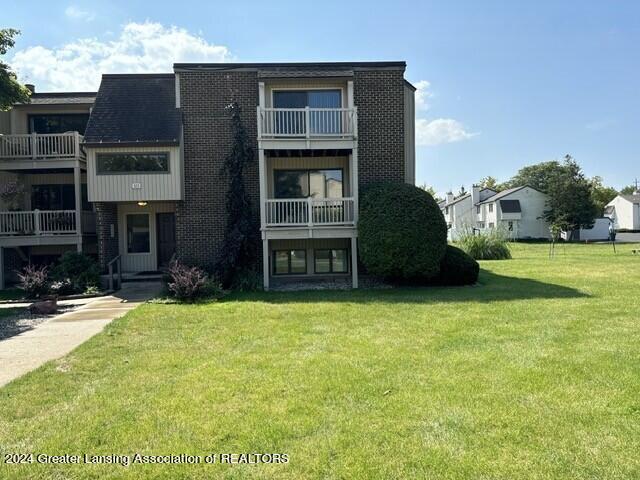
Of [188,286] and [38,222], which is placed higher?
[38,222]

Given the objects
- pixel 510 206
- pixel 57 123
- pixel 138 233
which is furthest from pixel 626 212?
pixel 57 123

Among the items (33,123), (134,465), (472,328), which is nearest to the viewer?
(134,465)

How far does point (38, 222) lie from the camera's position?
15820 mm

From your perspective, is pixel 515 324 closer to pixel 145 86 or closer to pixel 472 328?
pixel 472 328

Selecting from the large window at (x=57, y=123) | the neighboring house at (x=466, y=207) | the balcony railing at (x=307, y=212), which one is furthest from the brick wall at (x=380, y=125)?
the neighboring house at (x=466, y=207)

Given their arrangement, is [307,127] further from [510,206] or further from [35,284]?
[510,206]

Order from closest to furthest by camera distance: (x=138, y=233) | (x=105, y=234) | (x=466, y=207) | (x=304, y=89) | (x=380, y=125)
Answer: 1. (x=304, y=89)
2. (x=380, y=125)
3. (x=105, y=234)
4. (x=138, y=233)
5. (x=466, y=207)

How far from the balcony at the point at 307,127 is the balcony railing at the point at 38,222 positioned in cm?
805

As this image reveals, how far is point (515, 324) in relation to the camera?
25.8ft

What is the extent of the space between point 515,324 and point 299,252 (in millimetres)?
9411

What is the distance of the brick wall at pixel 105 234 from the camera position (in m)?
15.8

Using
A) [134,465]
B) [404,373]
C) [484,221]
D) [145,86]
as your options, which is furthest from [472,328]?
[484,221]

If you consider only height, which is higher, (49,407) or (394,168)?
(394,168)

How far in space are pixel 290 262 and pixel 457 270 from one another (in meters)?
5.89
